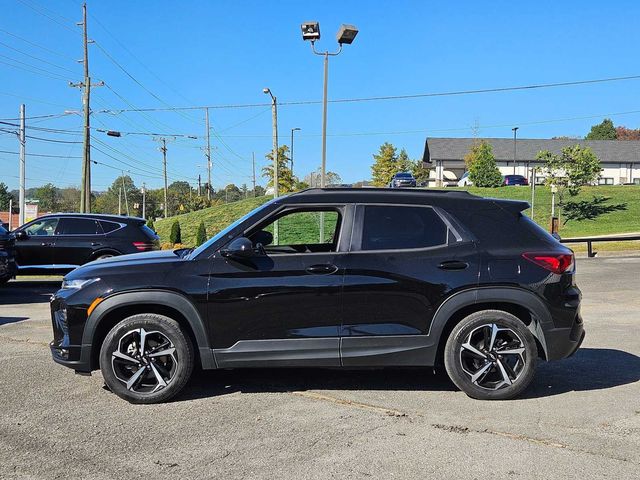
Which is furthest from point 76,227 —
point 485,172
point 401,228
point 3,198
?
point 3,198

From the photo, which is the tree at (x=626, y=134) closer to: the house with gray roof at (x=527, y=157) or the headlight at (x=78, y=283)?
the house with gray roof at (x=527, y=157)

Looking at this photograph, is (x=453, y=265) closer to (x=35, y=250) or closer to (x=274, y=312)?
(x=274, y=312)

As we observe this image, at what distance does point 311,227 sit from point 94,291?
26490 millimetres

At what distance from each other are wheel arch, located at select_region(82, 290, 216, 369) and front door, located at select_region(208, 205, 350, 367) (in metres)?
0.11

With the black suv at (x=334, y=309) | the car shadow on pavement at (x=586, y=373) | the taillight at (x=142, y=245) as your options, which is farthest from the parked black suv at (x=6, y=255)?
the car shadow on pavement at (x=586, y=373)

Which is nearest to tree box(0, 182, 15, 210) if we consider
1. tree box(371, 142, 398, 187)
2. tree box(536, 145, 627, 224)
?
tree box(371, 142, 398, 187)

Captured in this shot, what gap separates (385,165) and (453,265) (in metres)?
69.7

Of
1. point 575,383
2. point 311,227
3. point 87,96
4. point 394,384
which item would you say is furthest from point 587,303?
point 87,96

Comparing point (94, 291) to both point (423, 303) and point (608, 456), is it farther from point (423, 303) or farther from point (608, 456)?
point (608, 456)

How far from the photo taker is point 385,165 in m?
73.5

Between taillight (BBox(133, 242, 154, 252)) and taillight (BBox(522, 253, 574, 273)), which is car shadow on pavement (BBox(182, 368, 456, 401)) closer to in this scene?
taillight (BBox(522, 253, 574, 273))

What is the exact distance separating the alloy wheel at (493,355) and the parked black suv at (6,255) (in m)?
9.95

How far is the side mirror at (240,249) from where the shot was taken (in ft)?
15.4

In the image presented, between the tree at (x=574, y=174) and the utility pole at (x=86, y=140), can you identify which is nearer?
the utility pole at (x=86, y=140)
